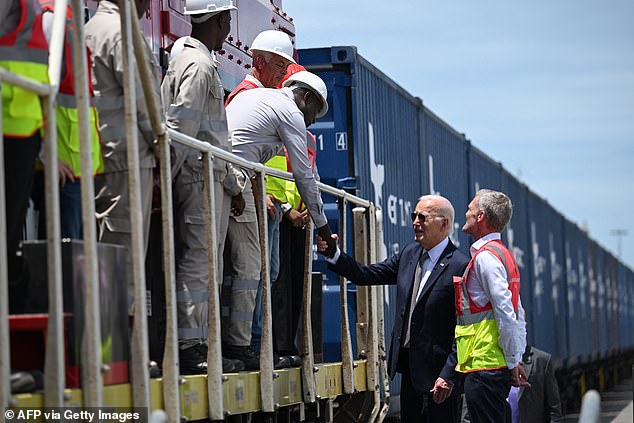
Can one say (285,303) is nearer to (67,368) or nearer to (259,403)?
(259,403)

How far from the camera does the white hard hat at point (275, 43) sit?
26.3ft

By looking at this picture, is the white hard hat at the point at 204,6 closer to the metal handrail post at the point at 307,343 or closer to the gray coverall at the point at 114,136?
the gray coverall at the point at 114,136

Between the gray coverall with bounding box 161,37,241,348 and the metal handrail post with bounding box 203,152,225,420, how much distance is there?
0.07 metres

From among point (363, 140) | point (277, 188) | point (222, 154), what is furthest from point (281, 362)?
point (363, 140)

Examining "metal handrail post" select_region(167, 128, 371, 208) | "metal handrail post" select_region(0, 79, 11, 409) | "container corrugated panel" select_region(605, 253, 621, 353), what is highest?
"metal handrail post" select_region(167, 128, 371, 208)

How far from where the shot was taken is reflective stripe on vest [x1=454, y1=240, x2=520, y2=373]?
7.62 metres

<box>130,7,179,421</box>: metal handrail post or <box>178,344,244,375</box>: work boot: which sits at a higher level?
<box>130,7,179,421</box>: metal handrail post

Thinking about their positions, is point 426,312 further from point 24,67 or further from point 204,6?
point 24,67

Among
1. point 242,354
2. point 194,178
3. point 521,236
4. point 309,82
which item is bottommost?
point 242,354

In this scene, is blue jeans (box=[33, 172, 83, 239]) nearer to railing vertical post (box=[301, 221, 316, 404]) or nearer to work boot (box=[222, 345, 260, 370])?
work boot (box=[222, 345, 260, 370])

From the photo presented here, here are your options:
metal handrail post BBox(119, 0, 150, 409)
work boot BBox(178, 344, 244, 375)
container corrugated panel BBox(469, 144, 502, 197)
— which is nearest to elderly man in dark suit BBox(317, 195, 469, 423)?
work boot BBox(178, 344, 244, 375)

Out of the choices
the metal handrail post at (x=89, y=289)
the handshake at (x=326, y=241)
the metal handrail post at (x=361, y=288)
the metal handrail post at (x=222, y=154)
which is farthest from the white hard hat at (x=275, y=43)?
the metal handrail post at (x=89, y=289)

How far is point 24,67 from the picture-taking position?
179 inches

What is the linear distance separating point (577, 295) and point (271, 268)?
25.9 meters
